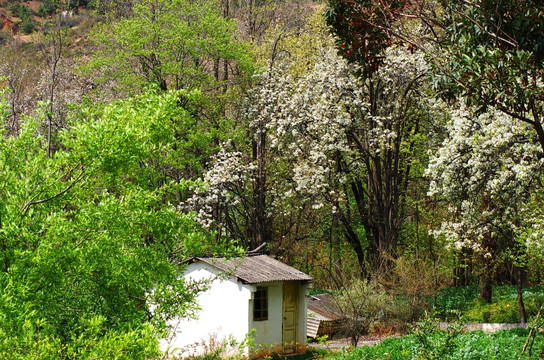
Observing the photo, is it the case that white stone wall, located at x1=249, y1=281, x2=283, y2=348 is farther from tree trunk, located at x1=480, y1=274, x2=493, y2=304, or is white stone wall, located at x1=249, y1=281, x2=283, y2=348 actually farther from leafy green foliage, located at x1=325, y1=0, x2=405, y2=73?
tree trunk, located at x1=480, y1=274, x2=493, y2=304

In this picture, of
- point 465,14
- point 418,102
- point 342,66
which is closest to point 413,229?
point 418,102

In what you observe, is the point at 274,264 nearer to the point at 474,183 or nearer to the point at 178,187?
the point at 474,183

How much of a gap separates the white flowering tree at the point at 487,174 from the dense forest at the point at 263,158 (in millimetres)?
90

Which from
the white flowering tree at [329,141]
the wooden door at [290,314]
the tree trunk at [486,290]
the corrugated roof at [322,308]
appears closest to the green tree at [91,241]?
the wooden door at [290,314]

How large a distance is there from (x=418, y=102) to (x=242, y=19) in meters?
14.9

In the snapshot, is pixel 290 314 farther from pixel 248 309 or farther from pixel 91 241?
pixel 91 241

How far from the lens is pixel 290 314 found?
71.3 ft

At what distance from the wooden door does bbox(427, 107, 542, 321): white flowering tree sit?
5.85m

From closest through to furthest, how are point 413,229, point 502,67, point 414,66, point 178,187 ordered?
point 178,187 < point 502,67 < point 414,66 < point 413,229

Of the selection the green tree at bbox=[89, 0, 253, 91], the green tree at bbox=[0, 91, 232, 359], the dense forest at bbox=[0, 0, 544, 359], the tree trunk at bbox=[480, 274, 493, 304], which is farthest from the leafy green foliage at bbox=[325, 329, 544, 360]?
the green tree at bbox=[89, 0, 253, 91]

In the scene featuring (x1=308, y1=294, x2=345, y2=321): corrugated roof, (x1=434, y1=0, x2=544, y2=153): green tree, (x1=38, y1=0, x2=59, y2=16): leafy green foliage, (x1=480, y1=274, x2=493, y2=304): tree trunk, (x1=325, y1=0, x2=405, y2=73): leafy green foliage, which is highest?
(x1=38, y1=0, x2=59, y2=16): leafy green foliage

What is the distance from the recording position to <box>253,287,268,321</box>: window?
66.1 ft

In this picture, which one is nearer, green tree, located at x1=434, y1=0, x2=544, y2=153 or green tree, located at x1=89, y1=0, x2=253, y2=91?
green tree, located at x1=434, y1=0, x2=544, y2=153

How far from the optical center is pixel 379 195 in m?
28.2
